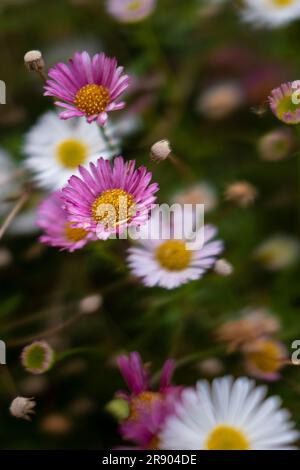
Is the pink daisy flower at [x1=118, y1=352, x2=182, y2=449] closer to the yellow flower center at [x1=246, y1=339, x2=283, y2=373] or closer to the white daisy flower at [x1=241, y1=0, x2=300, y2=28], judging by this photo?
the yellow flower center at [x1=246, y1=339, x2=283, y2=373]

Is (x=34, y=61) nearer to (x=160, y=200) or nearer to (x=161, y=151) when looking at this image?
(x=161, y=151)

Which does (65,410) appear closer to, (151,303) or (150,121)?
(151,303)

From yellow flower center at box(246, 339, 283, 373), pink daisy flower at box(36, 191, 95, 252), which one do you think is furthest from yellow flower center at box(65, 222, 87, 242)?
yellow flower center at box(246, 339, 283, 373)

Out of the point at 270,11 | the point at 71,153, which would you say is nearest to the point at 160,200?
the point at 71,153

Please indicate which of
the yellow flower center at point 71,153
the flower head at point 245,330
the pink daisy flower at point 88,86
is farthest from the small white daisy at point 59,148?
the flower head at point 245,330

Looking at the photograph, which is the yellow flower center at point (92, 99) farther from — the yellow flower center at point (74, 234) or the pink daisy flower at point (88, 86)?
the yellow flower center at point (74, 234)
